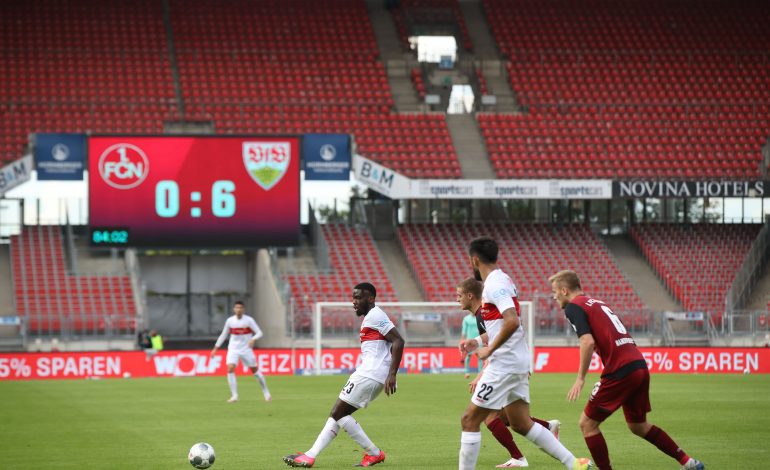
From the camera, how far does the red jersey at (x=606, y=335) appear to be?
1138 cm

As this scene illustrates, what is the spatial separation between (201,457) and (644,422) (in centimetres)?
466

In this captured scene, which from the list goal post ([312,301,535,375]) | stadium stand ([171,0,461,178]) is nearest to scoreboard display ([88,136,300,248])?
goal post ([312,301,535,375])

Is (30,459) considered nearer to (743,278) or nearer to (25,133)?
(25,133)

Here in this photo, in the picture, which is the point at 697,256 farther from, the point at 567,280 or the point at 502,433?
the point at 567,280

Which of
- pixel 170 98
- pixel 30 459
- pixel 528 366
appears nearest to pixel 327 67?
pixel 170 98

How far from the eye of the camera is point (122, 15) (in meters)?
48.8

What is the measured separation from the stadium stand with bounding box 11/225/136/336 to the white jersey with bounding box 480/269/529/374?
28.1 metres

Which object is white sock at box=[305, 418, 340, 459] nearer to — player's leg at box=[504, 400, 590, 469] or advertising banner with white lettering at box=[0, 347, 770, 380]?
player's leg at box=[504, 400, 590, 469]

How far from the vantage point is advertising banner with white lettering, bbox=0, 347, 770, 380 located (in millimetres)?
34531

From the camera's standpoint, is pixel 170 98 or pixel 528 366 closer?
pixel 528 366

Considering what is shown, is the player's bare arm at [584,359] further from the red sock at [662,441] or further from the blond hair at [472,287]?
the blond hair at [472,287]

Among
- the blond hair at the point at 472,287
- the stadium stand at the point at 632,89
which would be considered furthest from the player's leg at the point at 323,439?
the stadium stand at the point at 632,89

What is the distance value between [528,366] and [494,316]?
57cm

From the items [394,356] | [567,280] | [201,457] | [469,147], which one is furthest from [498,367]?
[469,147]
